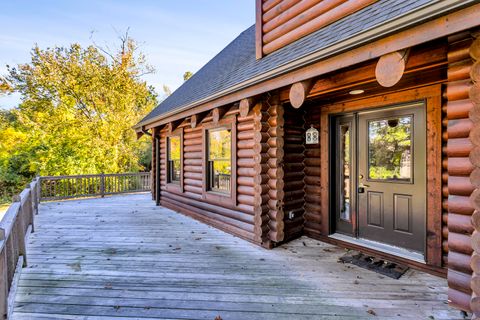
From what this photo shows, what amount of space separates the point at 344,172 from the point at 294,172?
2.67 feet

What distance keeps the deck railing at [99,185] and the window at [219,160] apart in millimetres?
6057

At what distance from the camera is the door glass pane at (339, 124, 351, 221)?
4.11m

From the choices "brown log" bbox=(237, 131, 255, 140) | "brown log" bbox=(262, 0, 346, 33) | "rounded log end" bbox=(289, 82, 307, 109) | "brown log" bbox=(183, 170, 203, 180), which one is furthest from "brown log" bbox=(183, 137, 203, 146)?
"rounded log end" bbox=(289, 82, 307, 109)

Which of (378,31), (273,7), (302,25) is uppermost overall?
(273,7)

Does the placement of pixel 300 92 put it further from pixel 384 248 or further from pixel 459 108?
pixel 384 248

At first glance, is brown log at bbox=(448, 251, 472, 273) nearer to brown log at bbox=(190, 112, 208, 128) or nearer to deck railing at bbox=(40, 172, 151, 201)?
brown log at bbox=(190, 112, 208, 128)

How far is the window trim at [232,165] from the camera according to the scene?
15.6 feet

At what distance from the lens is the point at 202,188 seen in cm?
576

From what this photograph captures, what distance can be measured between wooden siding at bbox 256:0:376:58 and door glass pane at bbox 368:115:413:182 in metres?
1.61

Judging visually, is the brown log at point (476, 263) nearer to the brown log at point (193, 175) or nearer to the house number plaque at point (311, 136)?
the house number plaque at point (311, 136)

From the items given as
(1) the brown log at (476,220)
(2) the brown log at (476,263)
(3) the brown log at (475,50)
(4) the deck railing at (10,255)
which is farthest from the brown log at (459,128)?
(4) the deck railing at (10,255)

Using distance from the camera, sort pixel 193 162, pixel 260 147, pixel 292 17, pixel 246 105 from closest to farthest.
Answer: pixel 246 105
pixel 292 17
pixel 260 147
pixel 193 162

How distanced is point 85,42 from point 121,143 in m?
5.77

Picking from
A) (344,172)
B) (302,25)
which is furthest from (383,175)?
(302,25)
